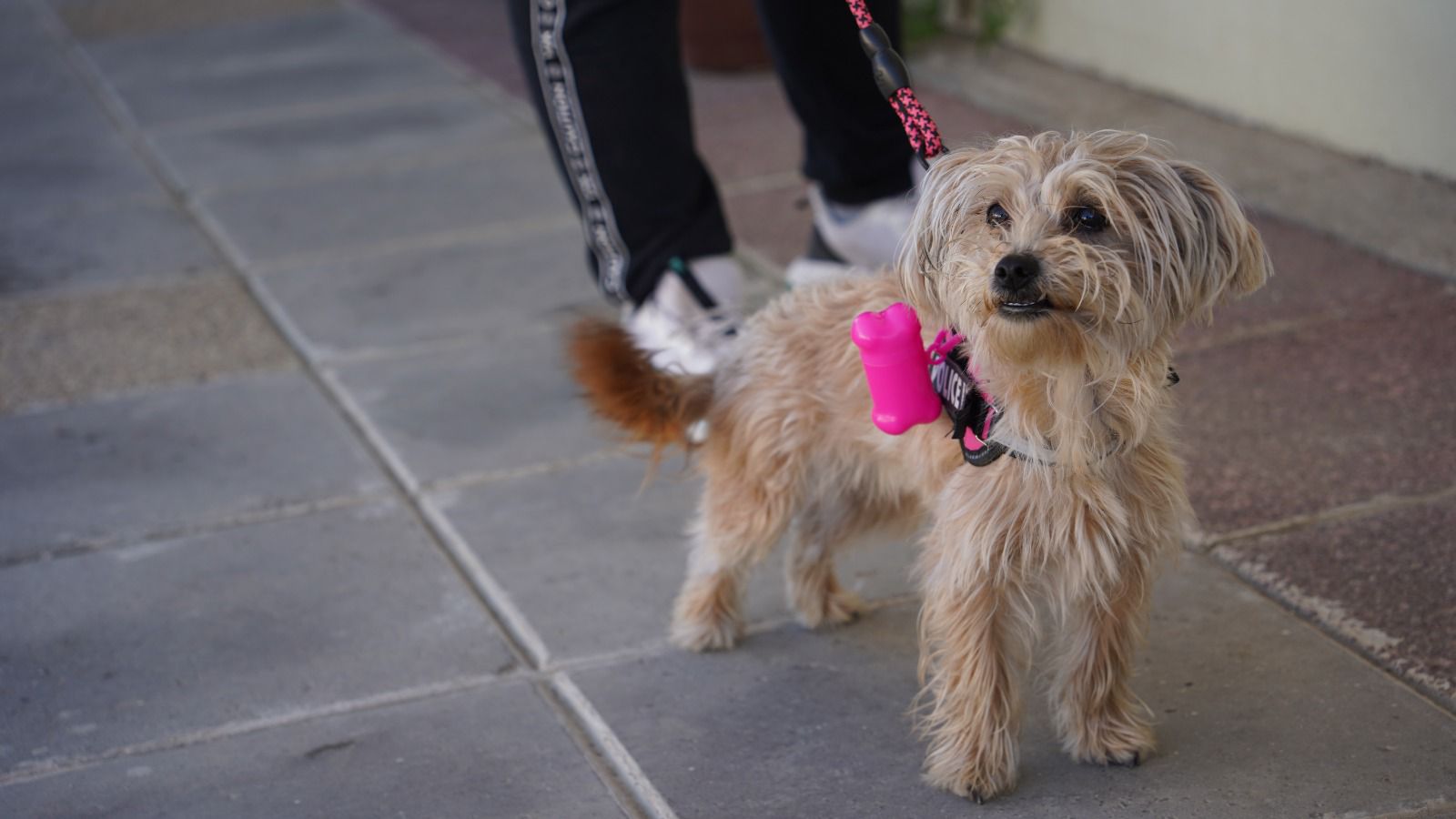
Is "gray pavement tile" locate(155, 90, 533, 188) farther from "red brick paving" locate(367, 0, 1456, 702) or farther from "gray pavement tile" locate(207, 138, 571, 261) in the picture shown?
"red brick paving" locate(367, 0, 1456, 702)

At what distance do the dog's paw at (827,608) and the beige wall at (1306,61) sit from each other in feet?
10.7

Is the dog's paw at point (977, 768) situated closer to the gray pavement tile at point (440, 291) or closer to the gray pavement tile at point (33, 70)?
the gray pavement tile at point (440, 291)

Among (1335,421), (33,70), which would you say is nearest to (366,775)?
(1335,421)

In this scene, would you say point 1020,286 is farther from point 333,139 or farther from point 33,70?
point 33,70

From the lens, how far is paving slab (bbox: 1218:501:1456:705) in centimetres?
298

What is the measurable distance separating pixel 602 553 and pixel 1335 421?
1.96 metres

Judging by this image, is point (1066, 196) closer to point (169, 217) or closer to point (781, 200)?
point (781, 200)

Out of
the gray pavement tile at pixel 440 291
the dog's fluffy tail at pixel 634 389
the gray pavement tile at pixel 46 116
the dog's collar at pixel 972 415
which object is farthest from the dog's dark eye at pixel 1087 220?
the gray pavement tile at pixel 46 116

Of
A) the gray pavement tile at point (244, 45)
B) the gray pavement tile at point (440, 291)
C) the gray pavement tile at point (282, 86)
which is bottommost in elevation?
the gray pavement tile at point (244, 45)

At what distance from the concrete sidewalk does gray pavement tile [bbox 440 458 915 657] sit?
0.01m

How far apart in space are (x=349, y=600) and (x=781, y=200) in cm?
312

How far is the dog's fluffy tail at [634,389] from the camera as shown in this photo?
323 centimetres

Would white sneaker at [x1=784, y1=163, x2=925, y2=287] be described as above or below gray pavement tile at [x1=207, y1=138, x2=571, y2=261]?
above

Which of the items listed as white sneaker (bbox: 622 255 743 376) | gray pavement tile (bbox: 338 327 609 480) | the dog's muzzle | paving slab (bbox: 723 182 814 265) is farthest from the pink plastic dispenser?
paving slab (bbox: 723 182 814 265)
